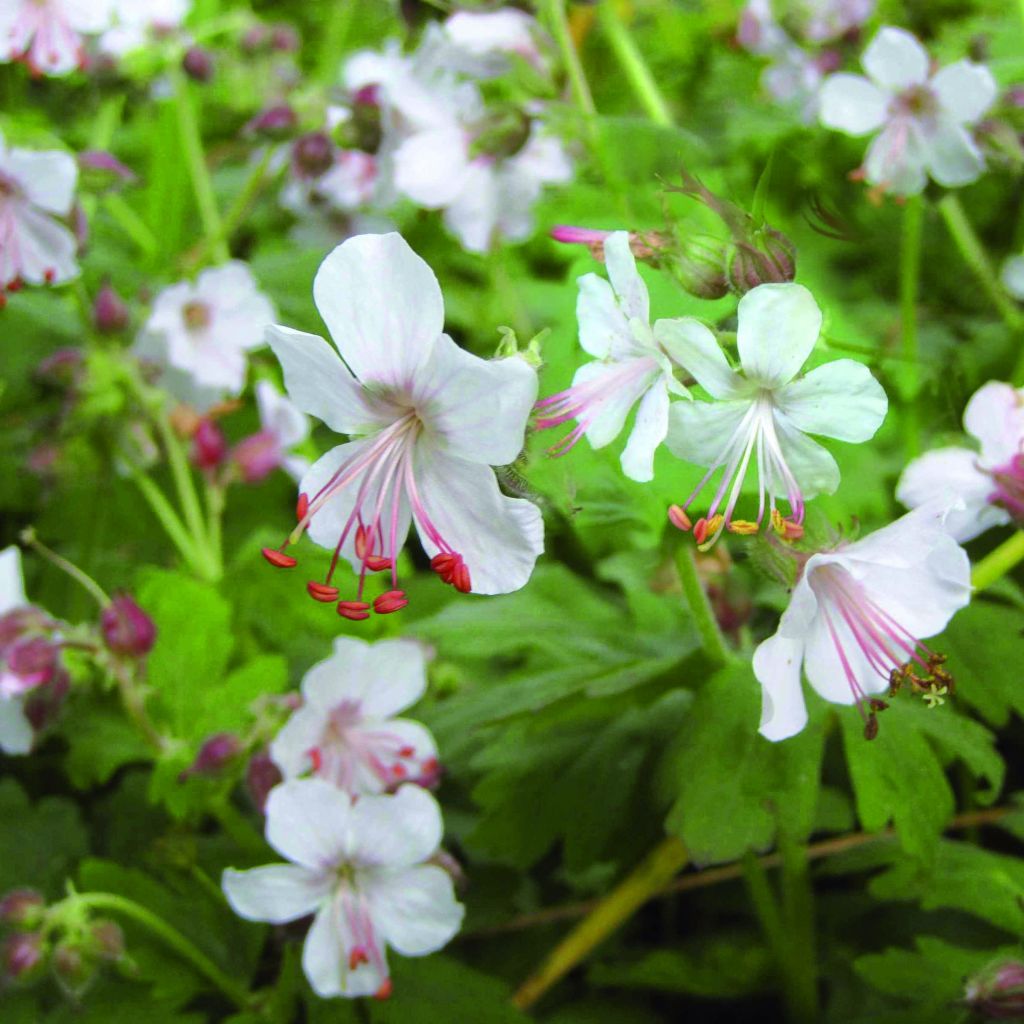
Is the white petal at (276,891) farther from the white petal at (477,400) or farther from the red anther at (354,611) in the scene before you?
the white petal at (477,400)

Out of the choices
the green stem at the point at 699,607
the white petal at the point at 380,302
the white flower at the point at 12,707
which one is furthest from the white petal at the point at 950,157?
the white flower at the point at 12,707

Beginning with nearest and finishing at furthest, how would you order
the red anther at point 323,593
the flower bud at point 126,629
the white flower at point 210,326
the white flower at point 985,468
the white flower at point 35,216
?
the red anther at point 323,593
the white flower at point 985,468
the flower bud at point 126,629
the white flower at point 35,216
the white flower at point 210,326

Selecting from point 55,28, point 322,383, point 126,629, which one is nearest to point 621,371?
point 322,383

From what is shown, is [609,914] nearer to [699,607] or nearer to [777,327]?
[699,607]

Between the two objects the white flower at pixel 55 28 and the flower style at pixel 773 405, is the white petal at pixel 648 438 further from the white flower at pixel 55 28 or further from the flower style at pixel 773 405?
the white flower at pixel 55 28

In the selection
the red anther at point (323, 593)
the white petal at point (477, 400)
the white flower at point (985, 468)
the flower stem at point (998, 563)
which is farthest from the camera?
the flower stem at point (998, 563)

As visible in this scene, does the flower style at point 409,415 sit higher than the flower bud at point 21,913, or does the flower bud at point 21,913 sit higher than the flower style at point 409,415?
the flower style at point 409,415

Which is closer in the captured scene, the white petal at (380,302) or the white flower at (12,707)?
the white petal at (380,302)

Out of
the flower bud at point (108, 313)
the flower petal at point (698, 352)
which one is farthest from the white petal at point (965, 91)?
the flower bud at point (108, 313)

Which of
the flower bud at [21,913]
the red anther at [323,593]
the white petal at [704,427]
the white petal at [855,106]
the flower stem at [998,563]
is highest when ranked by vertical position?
the white petal at [704,427]
